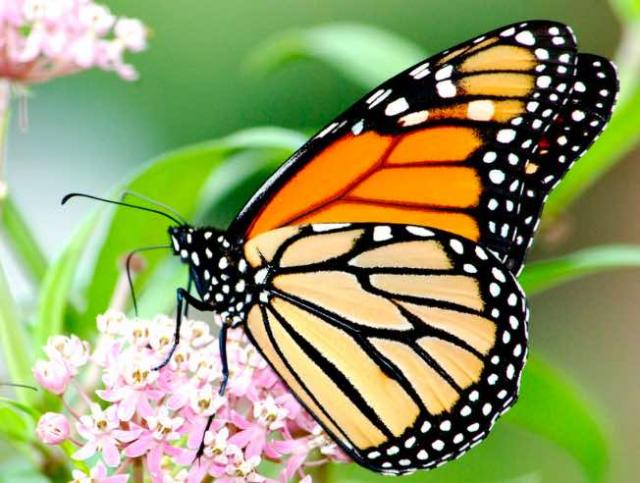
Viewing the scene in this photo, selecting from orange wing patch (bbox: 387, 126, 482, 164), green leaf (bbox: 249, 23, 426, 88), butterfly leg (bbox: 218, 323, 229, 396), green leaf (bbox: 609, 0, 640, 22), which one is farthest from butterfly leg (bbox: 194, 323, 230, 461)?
green leaf (bbox: 609, 0, 640, 22)

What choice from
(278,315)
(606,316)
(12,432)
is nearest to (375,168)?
(278,315)

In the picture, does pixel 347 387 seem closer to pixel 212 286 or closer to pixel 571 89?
pixel 212 286

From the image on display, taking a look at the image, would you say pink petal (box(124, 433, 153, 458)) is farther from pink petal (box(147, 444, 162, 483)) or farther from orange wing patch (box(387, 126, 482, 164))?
orange wing patch (box(387, 126, 482, 164))

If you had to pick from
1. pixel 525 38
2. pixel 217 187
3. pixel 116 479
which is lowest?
pixel 116 479

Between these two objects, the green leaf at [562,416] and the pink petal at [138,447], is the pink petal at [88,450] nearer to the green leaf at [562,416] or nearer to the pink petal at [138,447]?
the pink petal at [138,447]

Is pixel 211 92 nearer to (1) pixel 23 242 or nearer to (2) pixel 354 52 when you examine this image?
(2) pixel 354 52

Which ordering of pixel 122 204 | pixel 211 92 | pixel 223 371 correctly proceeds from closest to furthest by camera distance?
pixel 223 371 < pixel 122 204 < pixel 211 92

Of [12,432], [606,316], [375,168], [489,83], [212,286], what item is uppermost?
[489,83]

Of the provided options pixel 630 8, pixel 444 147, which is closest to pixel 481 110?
pixel 444 147
